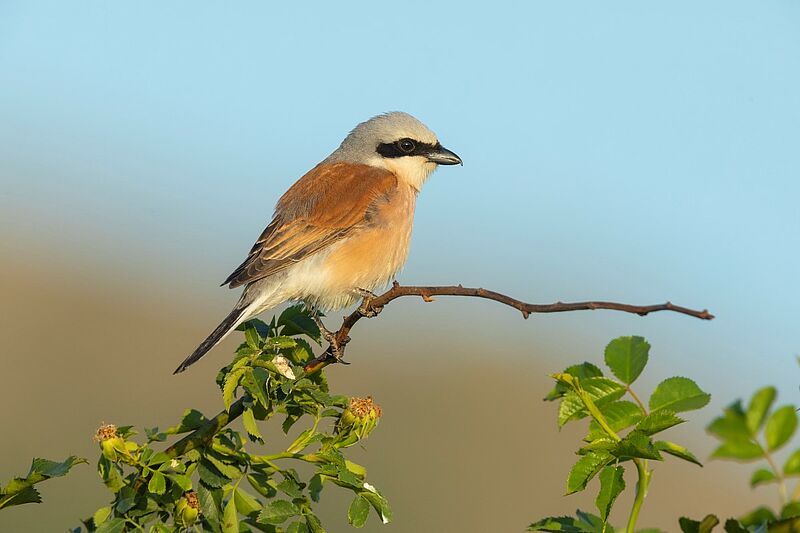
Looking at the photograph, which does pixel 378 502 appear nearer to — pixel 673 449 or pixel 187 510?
pixel 187 510

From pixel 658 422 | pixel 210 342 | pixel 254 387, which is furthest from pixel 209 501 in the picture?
pixel 210 342

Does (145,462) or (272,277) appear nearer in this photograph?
(145,462)

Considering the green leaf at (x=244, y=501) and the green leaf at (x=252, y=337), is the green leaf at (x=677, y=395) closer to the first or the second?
the green leaf at (x=244, y=501)

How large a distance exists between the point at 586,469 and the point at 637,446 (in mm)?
121

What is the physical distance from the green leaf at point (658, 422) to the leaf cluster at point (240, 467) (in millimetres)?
615

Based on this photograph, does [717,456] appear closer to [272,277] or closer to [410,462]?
[272,277]

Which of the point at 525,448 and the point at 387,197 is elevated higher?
the point at 387,197

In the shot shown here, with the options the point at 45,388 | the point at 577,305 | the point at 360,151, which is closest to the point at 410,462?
the point at 45,388

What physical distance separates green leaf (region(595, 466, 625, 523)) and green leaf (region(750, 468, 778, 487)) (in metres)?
0.38

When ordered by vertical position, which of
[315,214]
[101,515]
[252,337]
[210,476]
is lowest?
[101,515]

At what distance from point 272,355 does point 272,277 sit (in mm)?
2244

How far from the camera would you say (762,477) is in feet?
3.65

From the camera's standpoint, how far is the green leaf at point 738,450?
1008mm

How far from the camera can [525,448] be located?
1040 centimetres
